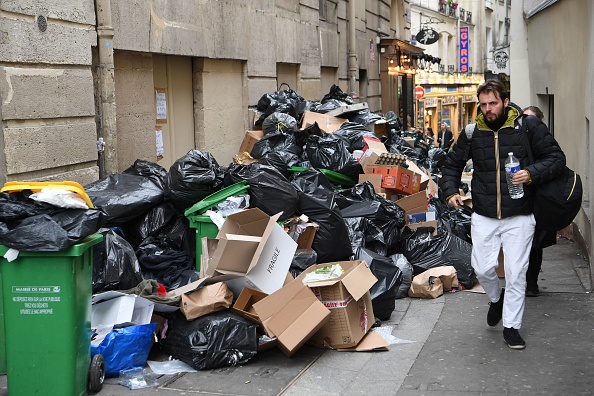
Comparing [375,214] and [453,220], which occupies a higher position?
[375,214]

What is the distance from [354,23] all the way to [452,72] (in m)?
21.6

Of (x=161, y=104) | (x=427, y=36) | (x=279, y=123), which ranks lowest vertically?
(x=279, y=123)

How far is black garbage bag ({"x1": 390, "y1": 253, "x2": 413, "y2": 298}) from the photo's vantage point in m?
7.18

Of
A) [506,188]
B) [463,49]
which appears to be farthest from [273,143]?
[463,49]

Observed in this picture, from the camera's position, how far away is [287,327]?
5.19 m

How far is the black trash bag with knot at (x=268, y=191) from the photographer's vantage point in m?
6.78

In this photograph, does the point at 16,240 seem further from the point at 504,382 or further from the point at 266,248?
the point at 504,382

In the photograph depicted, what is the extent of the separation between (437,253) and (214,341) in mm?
3183

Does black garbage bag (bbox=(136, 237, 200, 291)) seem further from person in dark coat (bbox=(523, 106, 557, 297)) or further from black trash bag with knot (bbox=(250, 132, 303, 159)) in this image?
black trash bag with knot (bbox=(250, 132, 303, 159))

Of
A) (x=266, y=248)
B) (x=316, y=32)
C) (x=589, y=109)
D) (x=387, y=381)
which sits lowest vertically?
(x=387, y=381)

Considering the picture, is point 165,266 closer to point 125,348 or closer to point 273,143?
point 125,348

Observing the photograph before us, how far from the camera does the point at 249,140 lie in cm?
1091

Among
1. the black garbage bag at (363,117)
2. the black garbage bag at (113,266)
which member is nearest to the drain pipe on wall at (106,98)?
the black garbage bag at (113,266)

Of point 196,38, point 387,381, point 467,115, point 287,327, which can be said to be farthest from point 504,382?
point 467,115
